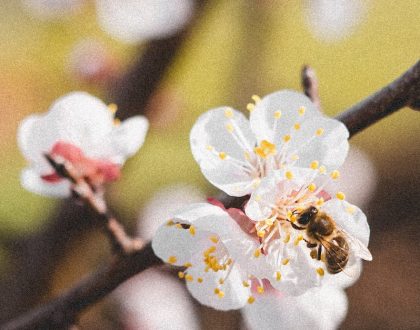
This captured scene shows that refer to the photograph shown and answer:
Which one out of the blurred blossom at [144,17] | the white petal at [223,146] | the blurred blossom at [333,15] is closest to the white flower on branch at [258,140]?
the white petal at [223,146]

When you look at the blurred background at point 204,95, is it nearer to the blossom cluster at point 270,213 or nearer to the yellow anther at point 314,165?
the blossom cluster at point 270,213

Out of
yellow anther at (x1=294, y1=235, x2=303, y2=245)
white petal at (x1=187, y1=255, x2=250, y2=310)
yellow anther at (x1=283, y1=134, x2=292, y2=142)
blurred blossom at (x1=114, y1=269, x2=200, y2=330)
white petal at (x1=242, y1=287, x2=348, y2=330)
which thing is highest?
yellow anther at (x1=283, y1=134, x2=292, y2=142)

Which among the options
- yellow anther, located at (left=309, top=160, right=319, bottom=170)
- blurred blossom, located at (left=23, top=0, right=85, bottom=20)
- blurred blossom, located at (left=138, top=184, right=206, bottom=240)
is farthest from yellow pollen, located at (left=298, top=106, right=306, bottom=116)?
blurred blossom, located at (left=23, top=0, right=85, bottom=20)

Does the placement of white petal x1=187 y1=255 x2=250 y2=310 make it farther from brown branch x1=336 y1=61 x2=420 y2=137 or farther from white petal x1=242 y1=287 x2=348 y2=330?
brown branch x1=336 y1=61 x2=420 y2=137

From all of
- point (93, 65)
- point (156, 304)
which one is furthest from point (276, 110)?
point (93, 65)

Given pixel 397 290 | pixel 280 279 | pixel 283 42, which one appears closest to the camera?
pixel 280 279

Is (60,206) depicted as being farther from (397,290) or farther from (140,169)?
(397,290)

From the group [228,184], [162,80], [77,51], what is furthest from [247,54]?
[228,184]
